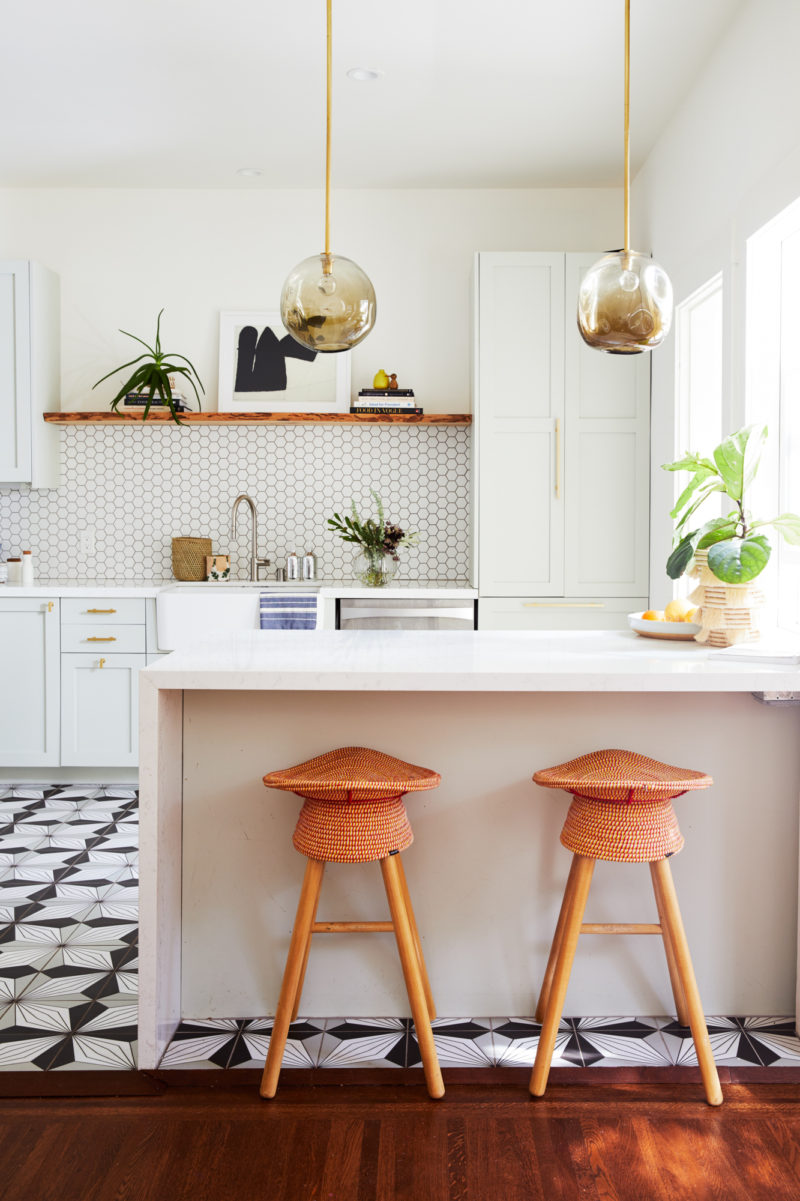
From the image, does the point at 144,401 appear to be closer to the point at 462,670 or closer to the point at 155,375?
the point at 155,375

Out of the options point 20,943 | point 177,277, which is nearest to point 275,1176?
point 20,943

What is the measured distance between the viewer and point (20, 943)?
270cm

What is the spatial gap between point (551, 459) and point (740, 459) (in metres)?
1.85

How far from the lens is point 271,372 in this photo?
480cm

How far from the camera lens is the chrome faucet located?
15.7 feet

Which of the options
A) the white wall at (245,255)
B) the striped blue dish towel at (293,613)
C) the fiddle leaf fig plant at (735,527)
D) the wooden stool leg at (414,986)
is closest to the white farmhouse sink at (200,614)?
the striped blue dish towel at (293,613)

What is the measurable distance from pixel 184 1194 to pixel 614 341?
6.08 ft

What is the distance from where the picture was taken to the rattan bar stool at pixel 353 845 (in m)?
1.92

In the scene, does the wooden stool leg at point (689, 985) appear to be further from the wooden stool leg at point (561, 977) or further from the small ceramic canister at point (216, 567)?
the small ceramic canister at point (216, 567)

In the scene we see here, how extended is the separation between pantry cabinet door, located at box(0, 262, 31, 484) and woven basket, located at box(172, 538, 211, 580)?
2.56 feet

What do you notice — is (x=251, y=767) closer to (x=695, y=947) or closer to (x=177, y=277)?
(x=695, y=947)

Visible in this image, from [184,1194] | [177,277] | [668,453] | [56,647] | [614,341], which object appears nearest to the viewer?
[184,1194]

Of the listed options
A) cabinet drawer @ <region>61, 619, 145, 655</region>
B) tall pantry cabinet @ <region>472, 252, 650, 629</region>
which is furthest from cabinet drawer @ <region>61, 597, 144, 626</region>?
tall pantry cabinet @ <region>472, 252, 650, 629</region>

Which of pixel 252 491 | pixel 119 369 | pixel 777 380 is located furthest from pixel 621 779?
pixel 119 369
